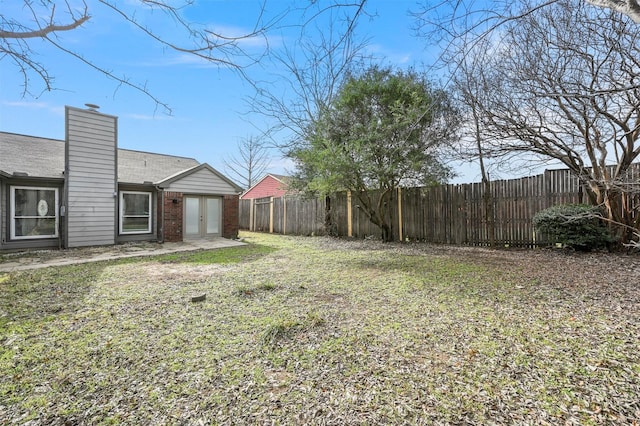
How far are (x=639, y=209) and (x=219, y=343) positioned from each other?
862 centimetres

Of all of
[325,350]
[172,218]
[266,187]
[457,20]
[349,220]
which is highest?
[266,187]

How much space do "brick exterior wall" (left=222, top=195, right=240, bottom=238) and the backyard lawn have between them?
23.8ft

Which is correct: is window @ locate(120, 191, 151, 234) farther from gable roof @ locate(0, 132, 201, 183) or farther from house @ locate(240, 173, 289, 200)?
house @ locate(240, 173, 289, 200)

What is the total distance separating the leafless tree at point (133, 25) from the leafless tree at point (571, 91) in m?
4.18

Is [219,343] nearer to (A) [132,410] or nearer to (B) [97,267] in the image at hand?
(A) [132,410]

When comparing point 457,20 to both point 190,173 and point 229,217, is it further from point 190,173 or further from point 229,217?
point 229,217

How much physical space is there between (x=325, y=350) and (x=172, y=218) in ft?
31.8

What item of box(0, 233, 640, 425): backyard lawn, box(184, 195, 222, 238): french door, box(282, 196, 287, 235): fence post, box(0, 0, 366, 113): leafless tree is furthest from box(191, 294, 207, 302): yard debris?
box(282, 196, 287, 235): fence post

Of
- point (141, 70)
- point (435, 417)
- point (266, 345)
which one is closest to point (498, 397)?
point (435, 417)

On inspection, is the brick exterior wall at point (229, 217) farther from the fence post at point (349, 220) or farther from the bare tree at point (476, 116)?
the bare tree at point (476, 116)

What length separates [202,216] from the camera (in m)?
11.7

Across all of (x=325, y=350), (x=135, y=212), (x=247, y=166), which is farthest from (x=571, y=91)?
(x=247, y=166)

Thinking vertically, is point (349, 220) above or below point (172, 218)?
below

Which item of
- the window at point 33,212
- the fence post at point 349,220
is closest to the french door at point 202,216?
the window at point 33,212
